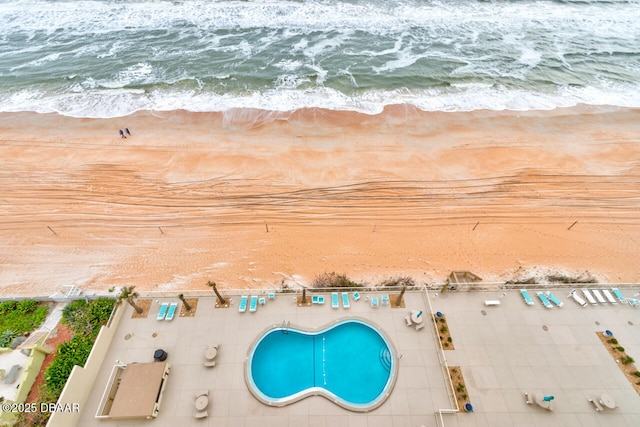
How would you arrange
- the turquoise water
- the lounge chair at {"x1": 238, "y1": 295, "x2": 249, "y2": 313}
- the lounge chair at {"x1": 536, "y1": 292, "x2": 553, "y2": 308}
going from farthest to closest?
the lounge chair at {"x1": 536, "y1": 292, "x2": 553, "y2": 308} < the lounge chair at {"x1": 238, "y1": 295, "x2": 249, "y2": 313} < the turquoise water

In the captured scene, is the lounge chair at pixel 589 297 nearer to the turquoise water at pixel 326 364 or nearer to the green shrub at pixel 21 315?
the turquoise water at pixel 326 364

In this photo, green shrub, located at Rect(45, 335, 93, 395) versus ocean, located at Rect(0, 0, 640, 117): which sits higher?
ocean, located at Rect(0, 0, 640, 117)

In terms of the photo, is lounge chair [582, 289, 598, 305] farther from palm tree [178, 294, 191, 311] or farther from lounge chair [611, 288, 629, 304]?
palm tree [178, 294, 191, 311]

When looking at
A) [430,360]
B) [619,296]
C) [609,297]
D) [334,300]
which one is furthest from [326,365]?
[619,296]

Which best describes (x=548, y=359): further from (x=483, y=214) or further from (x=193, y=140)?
(x=193, y=140)

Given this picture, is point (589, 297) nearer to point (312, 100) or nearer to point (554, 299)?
→ point (554, 299)

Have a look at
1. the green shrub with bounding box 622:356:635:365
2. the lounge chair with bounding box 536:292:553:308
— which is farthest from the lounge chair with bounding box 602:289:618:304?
the lounge chair with bounding box 536:292:553:308

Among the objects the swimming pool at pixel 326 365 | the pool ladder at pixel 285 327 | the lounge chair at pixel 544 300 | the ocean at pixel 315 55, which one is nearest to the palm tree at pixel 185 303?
the swimming pool at pixel 326 365
